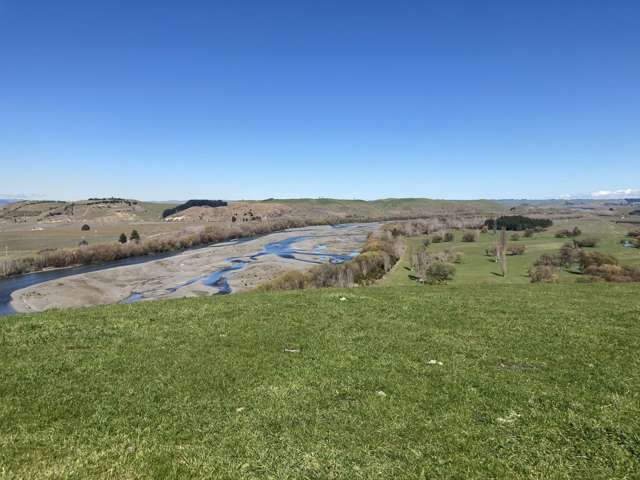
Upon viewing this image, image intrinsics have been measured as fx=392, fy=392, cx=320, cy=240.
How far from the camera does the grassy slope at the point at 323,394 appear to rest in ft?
18.4

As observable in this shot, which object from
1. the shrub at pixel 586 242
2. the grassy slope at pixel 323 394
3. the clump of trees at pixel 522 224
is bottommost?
the shrub at pixel 586 242

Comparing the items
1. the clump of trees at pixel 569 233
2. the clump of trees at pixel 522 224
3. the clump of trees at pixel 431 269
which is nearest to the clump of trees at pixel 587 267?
the clump of trees at pixel 431 269

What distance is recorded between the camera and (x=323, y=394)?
791cm

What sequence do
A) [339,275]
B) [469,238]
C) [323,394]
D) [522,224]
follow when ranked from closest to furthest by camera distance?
[323,394]
[339,275]
[469,238]
[522,224]

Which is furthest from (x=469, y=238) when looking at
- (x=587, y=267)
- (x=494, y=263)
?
(x=587, y=267)

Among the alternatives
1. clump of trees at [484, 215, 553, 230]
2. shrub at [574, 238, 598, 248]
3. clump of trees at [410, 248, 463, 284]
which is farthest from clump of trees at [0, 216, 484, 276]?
clump of trees at [410, 248, 463, 284]

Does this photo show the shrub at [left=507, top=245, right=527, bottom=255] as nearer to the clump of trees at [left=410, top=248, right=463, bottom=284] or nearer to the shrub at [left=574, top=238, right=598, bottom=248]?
the shrub at [left=574, top=238, right=598, bottom=248]

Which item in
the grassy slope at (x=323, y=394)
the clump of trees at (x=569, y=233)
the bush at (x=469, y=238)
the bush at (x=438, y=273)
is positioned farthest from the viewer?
the bush at (x=469, y=238)

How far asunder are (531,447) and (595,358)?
4951 mm

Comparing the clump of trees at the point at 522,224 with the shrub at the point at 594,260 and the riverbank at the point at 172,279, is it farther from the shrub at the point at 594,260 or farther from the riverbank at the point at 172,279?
the riverbank at the point at 172,279

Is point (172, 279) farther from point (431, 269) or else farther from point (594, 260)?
point (594, 260)

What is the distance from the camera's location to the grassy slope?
5.60 m

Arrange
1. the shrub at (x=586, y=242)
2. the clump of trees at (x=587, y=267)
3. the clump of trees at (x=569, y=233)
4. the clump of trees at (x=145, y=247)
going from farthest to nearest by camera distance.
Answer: the clump of trees at (x=569, y=233) → the shrub at (x=586, y=242) → the clump of trees at (x=145, y=247) → the clump of trees at (x=587, y=267)

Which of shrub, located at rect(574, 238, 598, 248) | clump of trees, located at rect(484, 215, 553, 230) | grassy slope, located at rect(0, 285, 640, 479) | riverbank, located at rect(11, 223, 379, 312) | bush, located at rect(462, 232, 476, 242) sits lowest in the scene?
riverbank, located at rect(11, 223, 379, 312)
